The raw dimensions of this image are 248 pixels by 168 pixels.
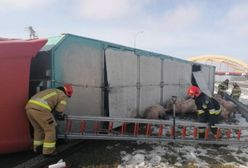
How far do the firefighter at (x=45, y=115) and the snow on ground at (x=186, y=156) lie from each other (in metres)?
1.31

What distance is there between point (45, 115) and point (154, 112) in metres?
4.47

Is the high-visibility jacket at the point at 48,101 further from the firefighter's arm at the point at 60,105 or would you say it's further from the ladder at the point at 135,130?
the ladder at the point at 135,130

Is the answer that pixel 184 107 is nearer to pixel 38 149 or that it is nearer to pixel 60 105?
pixel 60 105

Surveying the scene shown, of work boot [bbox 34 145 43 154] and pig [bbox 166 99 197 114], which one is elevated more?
pig [bbox 166 99 197 114]

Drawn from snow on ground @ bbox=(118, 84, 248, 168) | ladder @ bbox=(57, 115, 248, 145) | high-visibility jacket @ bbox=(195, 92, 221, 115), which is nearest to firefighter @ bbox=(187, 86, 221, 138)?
high-visibility jacket @ bbox=(195, 92, 221, 115)

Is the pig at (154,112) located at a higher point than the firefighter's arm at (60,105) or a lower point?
lower

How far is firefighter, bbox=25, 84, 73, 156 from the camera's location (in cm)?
500

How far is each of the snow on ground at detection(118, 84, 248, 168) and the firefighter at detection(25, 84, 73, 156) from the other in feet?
4.30

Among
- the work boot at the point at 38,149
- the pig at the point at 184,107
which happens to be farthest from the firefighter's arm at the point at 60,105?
the pig at the point at 184,107

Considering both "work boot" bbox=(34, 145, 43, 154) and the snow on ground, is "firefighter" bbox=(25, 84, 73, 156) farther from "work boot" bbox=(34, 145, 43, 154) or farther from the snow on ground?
the snow on ground

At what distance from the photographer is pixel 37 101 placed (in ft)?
16.5

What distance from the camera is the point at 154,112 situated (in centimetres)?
885

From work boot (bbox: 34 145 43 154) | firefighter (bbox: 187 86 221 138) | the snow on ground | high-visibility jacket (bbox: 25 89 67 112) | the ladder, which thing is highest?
high-visibility jacket (bbox: 25 89 67 112)

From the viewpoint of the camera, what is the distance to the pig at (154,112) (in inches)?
346
